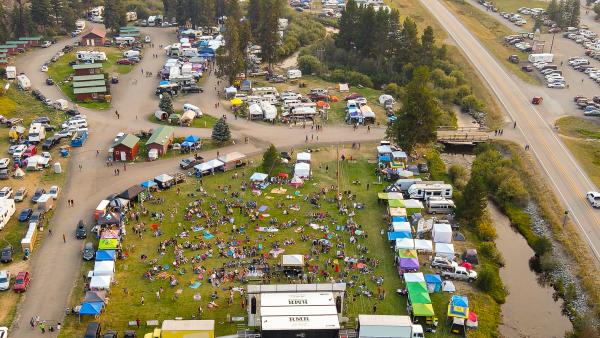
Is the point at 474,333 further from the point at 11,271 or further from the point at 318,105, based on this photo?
the point at 318,105

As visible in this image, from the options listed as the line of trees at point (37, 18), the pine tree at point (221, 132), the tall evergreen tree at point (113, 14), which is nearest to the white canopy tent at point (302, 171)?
the pine tree at point (221, 132)

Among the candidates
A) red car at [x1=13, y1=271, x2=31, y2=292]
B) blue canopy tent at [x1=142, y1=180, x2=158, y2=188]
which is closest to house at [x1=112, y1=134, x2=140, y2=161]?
blue canopy tent at [x1=142, y1=180, x2=158, y2=188]

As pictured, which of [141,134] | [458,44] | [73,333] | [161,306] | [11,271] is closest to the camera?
[73,333]

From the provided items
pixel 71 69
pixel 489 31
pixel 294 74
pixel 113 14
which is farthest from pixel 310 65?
pixel 489 31

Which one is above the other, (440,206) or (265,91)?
(265,91)

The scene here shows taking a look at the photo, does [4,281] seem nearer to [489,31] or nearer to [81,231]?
[81,231]

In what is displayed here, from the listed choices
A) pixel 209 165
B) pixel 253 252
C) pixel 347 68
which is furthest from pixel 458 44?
pixel 253 252

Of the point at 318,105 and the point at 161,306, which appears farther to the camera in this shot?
the point at 318,105
